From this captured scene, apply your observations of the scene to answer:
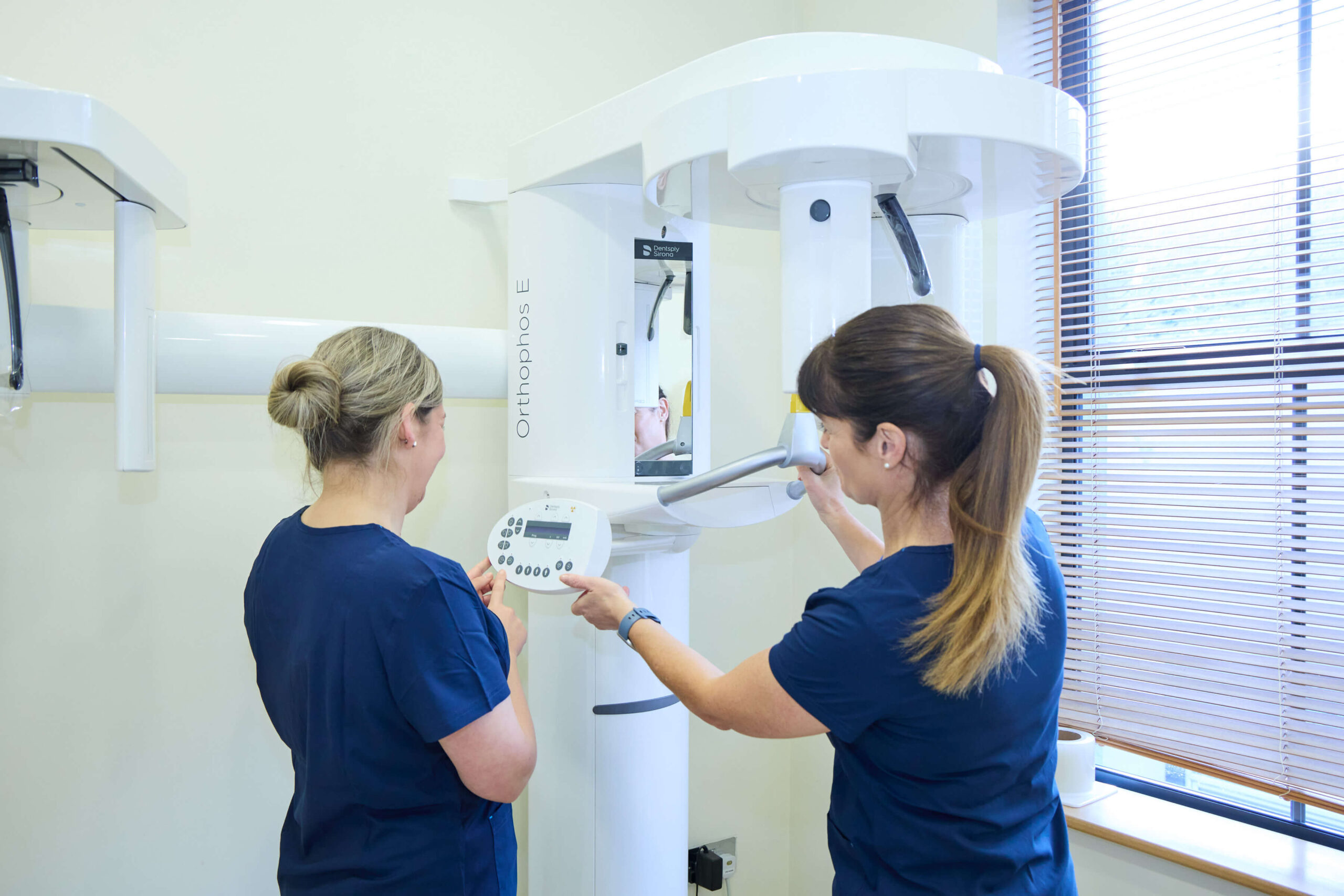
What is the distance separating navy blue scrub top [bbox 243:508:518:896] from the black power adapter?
128 centimetres

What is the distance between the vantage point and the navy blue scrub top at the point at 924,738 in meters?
0.85

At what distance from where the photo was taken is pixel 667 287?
4.69ft

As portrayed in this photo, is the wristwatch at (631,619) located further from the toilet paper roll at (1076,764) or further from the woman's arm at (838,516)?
the toilet paper roll at (1076,764)

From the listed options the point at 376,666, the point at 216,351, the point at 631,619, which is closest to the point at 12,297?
the point at 216,351

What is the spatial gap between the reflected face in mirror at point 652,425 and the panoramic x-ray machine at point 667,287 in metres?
0.01

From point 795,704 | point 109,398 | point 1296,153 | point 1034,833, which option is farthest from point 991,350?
point 109,398

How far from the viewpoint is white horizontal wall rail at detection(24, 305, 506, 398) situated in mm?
1128

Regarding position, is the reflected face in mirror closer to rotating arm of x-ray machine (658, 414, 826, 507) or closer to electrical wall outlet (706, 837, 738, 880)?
rotating arm of x-ray machine (658, 414, 826, 507)

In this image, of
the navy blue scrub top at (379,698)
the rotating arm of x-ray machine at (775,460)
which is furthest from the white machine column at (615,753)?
the navy blue scrub top at (379,698)

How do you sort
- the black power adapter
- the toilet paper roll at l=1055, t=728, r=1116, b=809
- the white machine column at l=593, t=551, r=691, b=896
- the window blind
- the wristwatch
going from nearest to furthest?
the wristwatch → the white machine column at l=593, t=551, r=691, b=896 → the window blind → the toilet paper roll at l=1055, t=728, r=1116, b=809 → the black power adapter

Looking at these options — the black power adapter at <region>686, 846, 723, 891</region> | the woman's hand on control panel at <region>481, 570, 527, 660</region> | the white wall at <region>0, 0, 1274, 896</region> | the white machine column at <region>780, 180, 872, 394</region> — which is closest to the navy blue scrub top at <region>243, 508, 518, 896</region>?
the woman's hand on control panel at <region>481, 570, 527, 660</region>

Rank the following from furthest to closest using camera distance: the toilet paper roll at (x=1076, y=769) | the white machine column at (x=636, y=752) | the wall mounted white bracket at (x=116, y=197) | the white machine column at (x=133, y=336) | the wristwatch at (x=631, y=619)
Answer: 1. the toilet paper roll at (x=1076, y=769)
2. the white machine column at (x=636, y=752)
3. the wristwatch at (x=631, y=619)
4. the white machine column at (x=133, y=336)
5. the wall mounted white bracket at (x=116, y=197)

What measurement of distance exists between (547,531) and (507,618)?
0.47 ft

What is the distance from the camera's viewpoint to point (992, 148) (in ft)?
3.10
